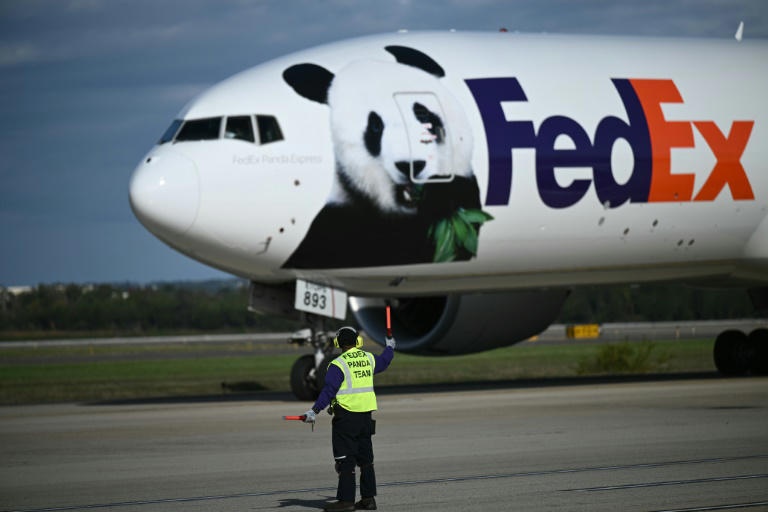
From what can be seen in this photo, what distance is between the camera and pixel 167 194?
1708 centimetres

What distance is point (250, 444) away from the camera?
13.7 m

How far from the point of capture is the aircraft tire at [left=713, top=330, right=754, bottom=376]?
23.3 m

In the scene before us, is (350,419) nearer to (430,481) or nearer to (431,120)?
(430,481)

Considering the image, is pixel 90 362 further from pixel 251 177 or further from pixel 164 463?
pixel 164 463

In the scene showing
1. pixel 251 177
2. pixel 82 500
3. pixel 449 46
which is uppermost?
pixel 449 46

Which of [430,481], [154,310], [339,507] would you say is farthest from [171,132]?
[154,310]

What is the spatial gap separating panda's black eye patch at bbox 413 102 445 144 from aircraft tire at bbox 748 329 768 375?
27.7ft

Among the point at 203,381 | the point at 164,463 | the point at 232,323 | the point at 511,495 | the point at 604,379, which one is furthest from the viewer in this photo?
the point at 232,323

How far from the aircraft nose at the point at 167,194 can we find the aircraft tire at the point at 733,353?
11241mm

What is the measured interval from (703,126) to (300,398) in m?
8.04

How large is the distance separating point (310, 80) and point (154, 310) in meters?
56.7

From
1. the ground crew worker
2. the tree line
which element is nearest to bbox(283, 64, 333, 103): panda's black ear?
the ground crew worker

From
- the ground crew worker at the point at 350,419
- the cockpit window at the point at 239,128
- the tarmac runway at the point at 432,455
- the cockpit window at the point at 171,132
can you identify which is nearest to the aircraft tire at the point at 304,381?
the tarmac runway at the point at 432,455

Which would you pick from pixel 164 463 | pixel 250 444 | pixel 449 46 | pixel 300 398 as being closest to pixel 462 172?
pixel 449 46
